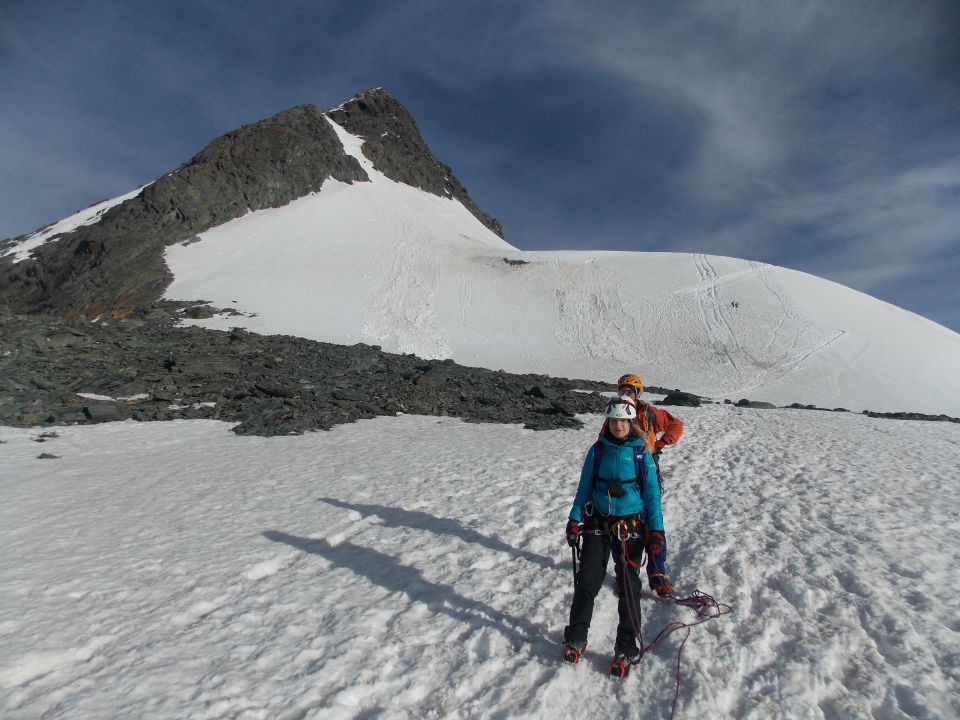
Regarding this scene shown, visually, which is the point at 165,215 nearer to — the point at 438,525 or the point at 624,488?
the point at 438,525

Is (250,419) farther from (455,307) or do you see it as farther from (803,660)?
(455,307)

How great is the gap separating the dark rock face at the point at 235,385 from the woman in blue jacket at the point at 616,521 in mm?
9606

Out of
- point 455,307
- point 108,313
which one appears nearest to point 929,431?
point 455,307

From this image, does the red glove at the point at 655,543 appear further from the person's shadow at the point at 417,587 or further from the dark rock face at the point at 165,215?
the dark rock face at the point at 165,215

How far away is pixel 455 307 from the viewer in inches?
1494

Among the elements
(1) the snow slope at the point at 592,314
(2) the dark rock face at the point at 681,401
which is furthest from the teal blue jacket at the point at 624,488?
(1) the snow slope at the point at 592,314

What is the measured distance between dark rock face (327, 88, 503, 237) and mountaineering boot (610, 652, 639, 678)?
80691mm

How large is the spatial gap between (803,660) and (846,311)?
3771cm

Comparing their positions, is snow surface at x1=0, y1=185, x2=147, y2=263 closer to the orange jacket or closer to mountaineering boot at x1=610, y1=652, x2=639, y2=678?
the orange jacket

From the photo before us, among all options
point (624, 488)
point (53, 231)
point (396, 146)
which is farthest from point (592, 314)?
point (396, 146)

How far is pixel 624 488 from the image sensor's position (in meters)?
4.48

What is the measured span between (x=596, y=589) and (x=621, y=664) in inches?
23.5

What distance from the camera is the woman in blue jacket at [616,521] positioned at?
14.1 feet

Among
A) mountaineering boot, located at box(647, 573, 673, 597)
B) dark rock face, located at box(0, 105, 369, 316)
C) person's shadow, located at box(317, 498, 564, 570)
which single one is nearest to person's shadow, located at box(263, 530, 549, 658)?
person's shadow, located at box(317, 498, 564, 570)
